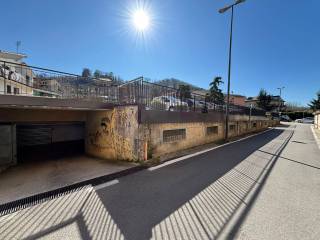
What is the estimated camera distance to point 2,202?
4.39 meters

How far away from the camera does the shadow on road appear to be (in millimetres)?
3129

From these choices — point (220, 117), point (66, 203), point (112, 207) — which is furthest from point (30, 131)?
point (220, 117)

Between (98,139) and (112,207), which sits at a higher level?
(98,139)

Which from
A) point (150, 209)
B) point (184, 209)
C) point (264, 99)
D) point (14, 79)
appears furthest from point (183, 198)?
point (264, 99)

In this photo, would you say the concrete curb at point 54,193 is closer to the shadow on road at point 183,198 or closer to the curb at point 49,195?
the curb at point 49,195

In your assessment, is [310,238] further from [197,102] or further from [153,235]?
[197,102]

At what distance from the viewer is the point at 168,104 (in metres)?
8.94

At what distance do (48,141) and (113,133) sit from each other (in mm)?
6063

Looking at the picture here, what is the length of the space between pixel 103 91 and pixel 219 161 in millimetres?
6693

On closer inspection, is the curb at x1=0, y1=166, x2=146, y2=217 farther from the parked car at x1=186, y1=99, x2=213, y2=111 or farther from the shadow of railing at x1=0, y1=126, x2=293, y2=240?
the parked car at x1=186, y1=99, x2=213, y2=111

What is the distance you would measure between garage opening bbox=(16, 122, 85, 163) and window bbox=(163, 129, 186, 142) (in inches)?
244

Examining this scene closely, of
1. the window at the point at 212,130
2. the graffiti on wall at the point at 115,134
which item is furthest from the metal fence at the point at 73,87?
the window at the point at 212,130

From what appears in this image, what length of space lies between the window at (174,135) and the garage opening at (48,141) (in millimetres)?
Answer: 6209

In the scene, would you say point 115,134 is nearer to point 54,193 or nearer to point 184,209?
point 54,193
